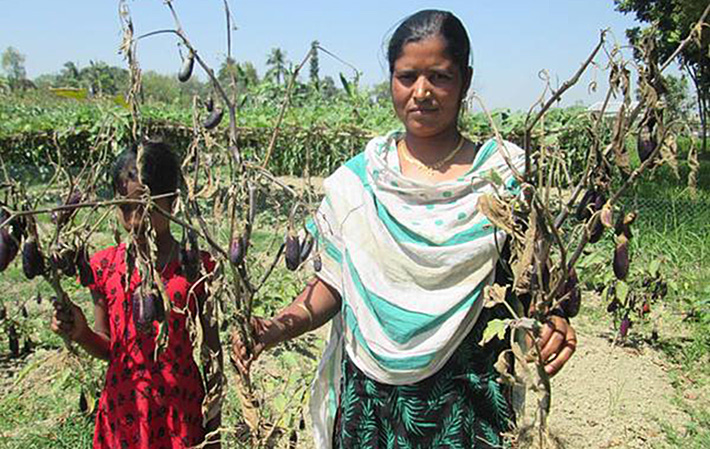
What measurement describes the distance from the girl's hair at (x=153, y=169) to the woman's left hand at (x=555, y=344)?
85 cm

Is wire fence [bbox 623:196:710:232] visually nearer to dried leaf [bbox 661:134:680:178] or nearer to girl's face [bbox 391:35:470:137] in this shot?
girl's face [bbox 391:35:470:137]

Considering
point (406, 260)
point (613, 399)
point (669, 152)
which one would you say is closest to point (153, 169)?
point (406, 260)

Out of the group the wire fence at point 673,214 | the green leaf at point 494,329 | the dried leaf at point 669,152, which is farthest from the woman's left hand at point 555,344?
the wire fence at point 673,214

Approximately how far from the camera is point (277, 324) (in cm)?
129

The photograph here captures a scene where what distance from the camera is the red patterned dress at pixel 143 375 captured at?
1.52 m

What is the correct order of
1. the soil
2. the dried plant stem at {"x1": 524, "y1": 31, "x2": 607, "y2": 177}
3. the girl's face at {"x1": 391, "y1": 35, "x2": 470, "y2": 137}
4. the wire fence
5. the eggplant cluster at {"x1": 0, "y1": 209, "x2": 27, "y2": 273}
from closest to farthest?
the dried plant stem at {"x1": 524, "y1": 31, "x2": 607, "y2": 177} < the eggplant cluster at {"x1": 0, "y1": 209, "x2": 27, "y2": 273} < the girl's face at {"x1": 391, "y1": 35, "x2": 470, "y2": 137} < the soil < the wire fence

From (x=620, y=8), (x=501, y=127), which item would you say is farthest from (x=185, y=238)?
(x=620, y=8)

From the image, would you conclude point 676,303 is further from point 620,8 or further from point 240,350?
point 620,8

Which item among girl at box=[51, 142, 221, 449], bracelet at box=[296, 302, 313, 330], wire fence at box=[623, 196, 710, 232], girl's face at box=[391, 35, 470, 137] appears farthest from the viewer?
wire fence at box=[623, 196, 710, 232]

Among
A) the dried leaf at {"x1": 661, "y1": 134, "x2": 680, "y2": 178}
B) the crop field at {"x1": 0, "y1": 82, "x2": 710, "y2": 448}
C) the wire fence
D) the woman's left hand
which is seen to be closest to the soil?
the crop field at {"x1": 0, "y1": 82, "x2": 710, "y2": 448}

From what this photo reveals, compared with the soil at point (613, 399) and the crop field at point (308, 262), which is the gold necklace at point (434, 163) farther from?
the soil at point (613, 399)

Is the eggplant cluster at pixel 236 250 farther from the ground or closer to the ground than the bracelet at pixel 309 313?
farther from the ground

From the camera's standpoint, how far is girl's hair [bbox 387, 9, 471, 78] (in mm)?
1241

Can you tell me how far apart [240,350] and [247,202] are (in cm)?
26
